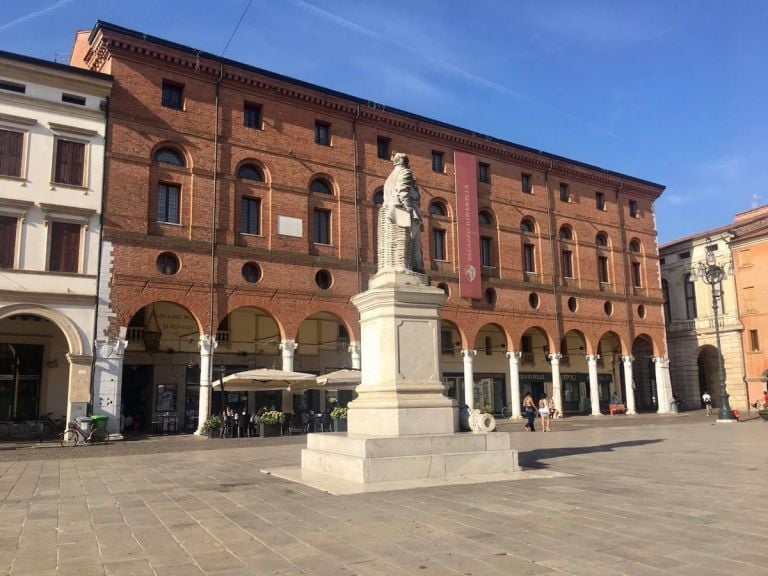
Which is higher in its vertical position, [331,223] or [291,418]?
[331,223]

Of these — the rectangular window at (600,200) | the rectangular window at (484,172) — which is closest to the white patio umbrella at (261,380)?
the rectangular window at (484,172)

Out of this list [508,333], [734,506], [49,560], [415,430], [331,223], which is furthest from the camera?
[508,333]

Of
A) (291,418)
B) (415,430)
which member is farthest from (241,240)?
(415,430)

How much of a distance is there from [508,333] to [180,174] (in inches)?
747

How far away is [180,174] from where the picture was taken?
84.6ft

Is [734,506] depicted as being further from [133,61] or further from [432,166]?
[432,166]

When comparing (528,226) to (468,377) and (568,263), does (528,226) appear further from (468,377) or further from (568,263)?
(468,377)

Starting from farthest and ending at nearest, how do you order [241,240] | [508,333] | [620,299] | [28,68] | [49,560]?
[620,299] → [508,333] → [241,240] → [28,68] → [49,560]

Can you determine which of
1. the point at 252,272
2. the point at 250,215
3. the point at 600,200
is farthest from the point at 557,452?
the point at 600,200

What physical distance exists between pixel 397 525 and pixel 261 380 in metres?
18.0

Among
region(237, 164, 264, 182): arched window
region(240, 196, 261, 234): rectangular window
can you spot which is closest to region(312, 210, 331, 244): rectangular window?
region(240, 196, 261, 234): rectangular window

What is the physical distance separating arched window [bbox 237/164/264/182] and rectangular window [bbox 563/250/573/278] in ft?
64.6

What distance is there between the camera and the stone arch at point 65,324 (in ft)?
71.8

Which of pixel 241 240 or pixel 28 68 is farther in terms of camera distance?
pixel 241 240
